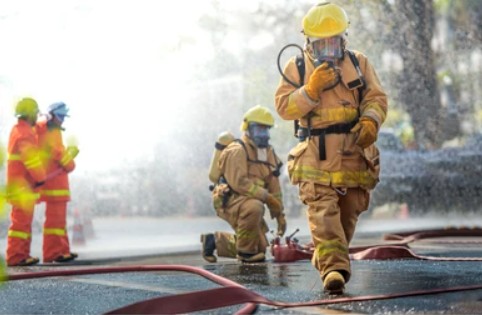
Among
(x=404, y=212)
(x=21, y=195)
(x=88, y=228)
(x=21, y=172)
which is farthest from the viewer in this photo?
(x=404, y=212)

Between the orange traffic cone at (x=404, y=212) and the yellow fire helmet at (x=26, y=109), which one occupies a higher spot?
the yellow fire helmet at (x=26, y=109)

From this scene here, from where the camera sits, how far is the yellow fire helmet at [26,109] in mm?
8695

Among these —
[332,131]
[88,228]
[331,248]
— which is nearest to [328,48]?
[332,131]

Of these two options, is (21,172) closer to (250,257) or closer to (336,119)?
(250,257)

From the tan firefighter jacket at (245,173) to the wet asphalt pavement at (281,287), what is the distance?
0.54m

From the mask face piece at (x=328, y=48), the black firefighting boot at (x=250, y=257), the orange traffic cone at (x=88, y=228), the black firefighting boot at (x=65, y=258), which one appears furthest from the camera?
the orange traffic cone at (x=88, y=228)

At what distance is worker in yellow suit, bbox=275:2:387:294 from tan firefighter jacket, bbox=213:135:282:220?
8.82 ft

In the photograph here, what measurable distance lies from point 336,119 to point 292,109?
232mm

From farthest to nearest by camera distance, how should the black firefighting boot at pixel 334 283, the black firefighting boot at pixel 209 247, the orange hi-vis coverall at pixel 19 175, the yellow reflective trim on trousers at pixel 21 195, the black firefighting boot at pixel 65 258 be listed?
1. the black firefighting boot at pixel 65 258
2. the orange hi-vis coverall at pixel 19 175
3. the black firefighting boot at pixel 209 247
4. the black firefighting boot at pixel 334 283
5. the yellow reflective trim on trousers at pixel 21 195

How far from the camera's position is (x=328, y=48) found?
520 centimetres

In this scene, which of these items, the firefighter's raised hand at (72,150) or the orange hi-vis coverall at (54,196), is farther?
the firefighter's raised hand at (72,150)

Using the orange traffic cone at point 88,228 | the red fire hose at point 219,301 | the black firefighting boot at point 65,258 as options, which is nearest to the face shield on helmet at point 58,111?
the black firefighting boot at point 65,258

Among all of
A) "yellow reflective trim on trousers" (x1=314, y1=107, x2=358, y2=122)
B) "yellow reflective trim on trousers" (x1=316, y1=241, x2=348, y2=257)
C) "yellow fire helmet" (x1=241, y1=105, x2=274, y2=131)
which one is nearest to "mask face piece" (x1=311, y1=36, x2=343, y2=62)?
"yellow reflective trim on trousers" (x1=314, y1=107, x2=358, y2=122)

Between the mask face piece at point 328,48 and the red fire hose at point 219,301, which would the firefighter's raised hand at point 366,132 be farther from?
the red fire hose at point 219,301
